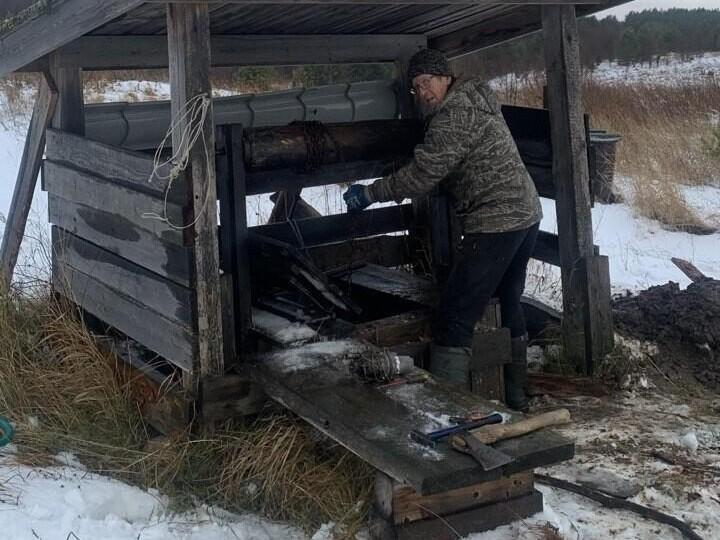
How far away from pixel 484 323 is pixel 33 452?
2.69 m

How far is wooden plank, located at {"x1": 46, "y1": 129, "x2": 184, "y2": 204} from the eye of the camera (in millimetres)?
5035

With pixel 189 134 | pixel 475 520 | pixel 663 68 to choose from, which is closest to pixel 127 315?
pixel 189 134

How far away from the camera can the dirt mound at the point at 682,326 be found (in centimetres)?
664

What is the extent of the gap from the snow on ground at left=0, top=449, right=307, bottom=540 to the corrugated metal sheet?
8.57ft

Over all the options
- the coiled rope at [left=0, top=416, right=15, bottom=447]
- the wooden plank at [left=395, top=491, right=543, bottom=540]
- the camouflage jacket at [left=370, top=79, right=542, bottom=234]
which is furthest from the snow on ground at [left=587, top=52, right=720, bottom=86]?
the coiled rope at [left=0, top=416, right=15, bottom=447]

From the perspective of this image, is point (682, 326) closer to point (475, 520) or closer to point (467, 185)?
point (467, 185)

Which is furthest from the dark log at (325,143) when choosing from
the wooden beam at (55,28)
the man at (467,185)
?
the wooden beam at (55,28)

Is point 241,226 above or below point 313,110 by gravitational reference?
below

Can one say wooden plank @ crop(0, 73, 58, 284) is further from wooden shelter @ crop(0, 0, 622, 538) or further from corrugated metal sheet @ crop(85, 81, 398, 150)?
corrugated metal sheet @ crop(85, 81, 398, 150)

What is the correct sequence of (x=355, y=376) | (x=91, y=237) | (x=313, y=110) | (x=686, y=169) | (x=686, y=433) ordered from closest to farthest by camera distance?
(x=355, y=376)
(x=686, y=433)
(x=91, y=237)
(x=313, y=110)
(x=686, y=169)

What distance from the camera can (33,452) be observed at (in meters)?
4.98

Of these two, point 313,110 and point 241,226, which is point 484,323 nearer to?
point 241,226

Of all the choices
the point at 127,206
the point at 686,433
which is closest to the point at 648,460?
the point at 686,433

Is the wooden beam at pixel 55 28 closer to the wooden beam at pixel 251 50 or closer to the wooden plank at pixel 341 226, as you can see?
the wooden beam at pixel 251 50
